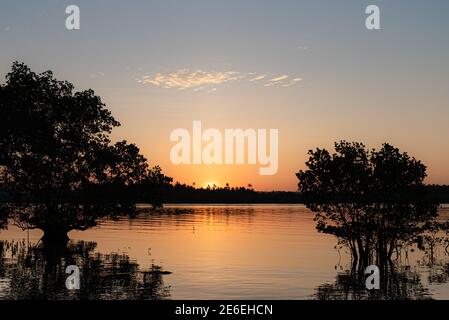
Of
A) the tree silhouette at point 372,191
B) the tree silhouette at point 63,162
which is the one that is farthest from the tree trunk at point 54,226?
the tree silhouette at point 372,191

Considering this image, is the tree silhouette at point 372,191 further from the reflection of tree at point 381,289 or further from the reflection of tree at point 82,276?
the reflection of tree at point 82,276

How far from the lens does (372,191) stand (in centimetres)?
5738

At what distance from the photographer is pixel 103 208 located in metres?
74.7

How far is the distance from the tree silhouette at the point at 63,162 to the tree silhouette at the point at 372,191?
2527 centimetres

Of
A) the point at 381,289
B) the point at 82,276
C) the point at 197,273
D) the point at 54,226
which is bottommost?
the point at 197,273

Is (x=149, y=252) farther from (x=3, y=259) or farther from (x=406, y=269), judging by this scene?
(x=406, y=269)

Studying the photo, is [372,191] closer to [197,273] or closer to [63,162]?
[197,273]

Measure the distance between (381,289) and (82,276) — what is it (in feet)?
76.0

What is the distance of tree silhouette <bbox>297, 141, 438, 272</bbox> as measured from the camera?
5597cm

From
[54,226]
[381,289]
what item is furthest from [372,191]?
[54,226]

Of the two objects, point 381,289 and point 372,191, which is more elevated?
point 372,191

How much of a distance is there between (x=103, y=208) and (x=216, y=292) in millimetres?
34427
